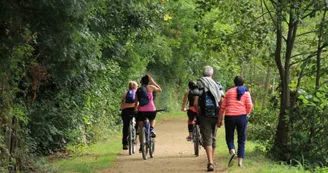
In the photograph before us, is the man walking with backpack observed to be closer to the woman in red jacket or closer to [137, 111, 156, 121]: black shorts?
the woman in red jacket

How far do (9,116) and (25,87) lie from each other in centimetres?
213

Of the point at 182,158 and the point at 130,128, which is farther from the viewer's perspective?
the point at 130,128

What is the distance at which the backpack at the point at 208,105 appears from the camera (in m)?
11.1

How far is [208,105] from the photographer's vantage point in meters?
11.2

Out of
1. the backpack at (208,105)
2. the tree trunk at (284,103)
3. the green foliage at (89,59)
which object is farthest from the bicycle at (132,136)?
the backpack at (208,105)

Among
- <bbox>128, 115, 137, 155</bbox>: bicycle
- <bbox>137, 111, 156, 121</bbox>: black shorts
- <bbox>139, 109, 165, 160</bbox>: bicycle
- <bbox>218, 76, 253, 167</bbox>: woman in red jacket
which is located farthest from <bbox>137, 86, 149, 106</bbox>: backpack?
<bbox>218, 76, 253, 167</bbox>: woman in red jacket

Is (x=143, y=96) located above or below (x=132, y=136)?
above

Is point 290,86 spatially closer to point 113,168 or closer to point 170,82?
point 113,168

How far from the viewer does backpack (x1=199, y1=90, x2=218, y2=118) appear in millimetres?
11110

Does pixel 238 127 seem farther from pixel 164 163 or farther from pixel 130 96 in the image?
pixel 130 96

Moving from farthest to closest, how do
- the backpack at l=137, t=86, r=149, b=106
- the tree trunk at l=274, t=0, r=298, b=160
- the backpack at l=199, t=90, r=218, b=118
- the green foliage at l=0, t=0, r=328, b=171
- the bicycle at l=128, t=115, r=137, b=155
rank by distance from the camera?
1. the bicycle at l=128, t=115, r=137, b=155
2. the tree trunk at l=274, t=0, r=298, b=160
3. the backpack at l=137, t=86, r=149, b=106
4. the backpack at l=199, t=90, r=218, b=118
5. the green foliage at l=0, t=0, r=328, b=171

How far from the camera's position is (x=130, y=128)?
1470 cm

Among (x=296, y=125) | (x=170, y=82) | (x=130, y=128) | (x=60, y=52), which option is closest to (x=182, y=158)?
(x=130, y=128)

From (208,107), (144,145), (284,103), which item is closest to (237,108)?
(208,107)
